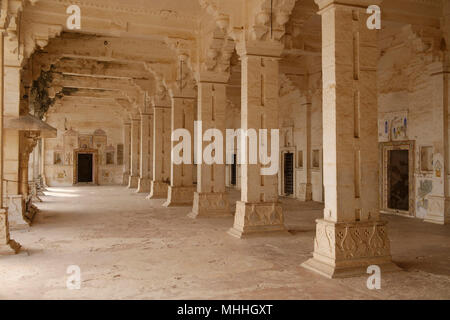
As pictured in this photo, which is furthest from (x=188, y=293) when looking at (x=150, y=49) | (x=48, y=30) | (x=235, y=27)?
(x=150, y=49)

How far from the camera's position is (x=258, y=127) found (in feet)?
25.5

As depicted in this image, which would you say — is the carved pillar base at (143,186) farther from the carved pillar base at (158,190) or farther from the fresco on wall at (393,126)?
the fresco on wall at (393,126)

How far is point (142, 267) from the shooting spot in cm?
554

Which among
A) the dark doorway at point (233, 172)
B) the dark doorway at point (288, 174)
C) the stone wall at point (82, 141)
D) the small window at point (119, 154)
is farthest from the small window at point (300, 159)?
the small window at point (119, 154)

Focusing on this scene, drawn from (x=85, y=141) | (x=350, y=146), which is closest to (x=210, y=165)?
(x=350, y=146)

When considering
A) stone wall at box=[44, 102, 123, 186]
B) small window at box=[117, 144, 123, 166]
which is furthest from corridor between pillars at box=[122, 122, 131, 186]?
stone wall at box=[44, 102, 123, 186]

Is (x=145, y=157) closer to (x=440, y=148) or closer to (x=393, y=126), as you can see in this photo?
(x=393, y=126)

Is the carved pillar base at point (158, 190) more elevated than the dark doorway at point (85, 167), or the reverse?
the dark doorway at point (85, 167)

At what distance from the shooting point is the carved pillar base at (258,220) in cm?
766

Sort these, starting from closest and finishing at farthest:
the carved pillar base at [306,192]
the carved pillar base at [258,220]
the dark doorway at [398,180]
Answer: the carved pillar base at [258,220], the dark doorway at [398,180], the carved pillar base at [306,192]

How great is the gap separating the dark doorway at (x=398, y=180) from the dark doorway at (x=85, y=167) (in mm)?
21436

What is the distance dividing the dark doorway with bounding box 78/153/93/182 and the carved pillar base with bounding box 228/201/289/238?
859 inches

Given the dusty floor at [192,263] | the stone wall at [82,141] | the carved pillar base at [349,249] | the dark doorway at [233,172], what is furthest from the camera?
the stone wall at [82,141]

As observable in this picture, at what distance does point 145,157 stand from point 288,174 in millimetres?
7332
